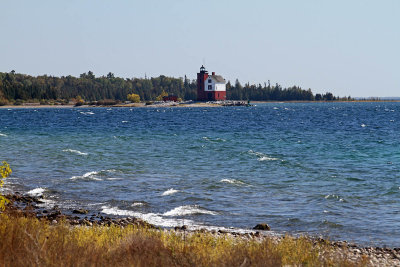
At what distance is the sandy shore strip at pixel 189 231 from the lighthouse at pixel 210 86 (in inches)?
5752

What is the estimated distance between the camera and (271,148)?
3916 cm

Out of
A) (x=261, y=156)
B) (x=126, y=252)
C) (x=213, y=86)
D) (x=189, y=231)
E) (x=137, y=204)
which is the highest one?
(x=213, y=86)

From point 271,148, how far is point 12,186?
74.2 feet

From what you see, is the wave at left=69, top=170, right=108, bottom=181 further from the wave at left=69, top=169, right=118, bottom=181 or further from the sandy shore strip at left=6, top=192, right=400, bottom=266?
the sandy shore strip at left=6, top=192, right=400, bottom=266

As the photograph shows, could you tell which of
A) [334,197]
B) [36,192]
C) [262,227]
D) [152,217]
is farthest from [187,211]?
[36,192]

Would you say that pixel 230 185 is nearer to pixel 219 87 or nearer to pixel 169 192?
pixel 169 192

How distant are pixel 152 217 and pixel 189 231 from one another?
2538 millimetres

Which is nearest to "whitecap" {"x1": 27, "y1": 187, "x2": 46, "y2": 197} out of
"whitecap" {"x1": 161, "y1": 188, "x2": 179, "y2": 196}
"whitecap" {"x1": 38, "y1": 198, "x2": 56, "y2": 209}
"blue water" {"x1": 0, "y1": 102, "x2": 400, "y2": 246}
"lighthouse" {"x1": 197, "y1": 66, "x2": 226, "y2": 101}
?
"blue water" {"x1": 0, "y1": 102, "x2": 400, "y2": 246}

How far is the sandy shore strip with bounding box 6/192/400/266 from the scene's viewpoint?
36.3 feet

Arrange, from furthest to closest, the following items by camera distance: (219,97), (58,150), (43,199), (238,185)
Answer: (219,97)
(58,150)
(238,185)
(43,199)

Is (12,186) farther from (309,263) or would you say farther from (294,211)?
(309,263)

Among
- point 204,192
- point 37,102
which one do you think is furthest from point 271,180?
point 37,102

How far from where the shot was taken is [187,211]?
668 inches

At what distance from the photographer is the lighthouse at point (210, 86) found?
163500mm
